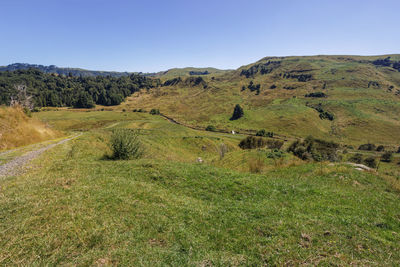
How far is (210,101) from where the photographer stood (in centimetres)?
16325

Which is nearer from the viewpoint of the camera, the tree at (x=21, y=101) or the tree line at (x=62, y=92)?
the tree at (x=21, y=101)

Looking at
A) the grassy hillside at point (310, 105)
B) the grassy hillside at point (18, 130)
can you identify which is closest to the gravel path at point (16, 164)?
the grassy hillside at point (18, 130)

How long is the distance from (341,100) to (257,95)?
62841 millimetres

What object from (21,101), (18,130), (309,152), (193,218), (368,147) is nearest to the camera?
(193,218)

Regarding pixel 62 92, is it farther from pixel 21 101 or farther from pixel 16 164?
pixel 16 164

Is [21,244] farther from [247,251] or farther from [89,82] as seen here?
[89,82]

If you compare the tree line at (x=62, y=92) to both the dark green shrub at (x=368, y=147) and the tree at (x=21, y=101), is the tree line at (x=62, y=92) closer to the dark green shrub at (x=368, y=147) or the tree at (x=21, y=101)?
the tree at (x=21, y=101)

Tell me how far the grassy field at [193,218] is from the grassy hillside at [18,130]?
28.8 ft

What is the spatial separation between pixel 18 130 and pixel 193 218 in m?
21.3

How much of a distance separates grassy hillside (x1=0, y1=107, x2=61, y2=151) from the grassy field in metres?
8.79

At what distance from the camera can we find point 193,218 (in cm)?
699

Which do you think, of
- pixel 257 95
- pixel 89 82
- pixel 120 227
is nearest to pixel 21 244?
pixel 120 227

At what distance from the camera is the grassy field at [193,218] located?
5020mm

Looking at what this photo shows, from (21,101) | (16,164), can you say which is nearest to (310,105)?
(21,101)
